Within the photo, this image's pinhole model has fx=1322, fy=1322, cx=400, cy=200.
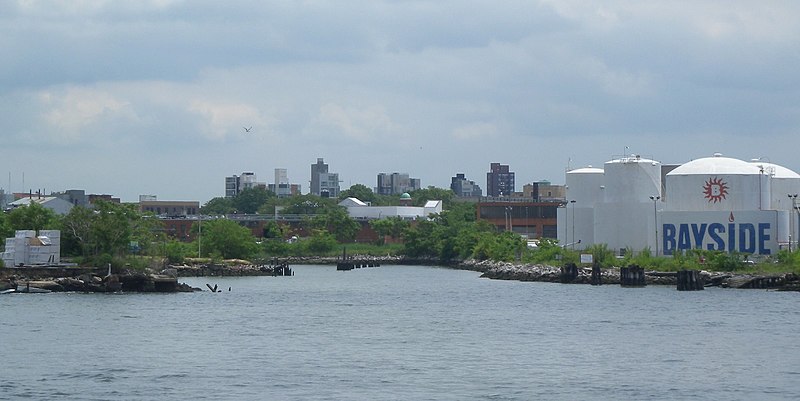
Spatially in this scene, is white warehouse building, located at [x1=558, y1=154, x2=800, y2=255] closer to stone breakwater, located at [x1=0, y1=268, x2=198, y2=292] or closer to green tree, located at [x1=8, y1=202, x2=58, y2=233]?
stone breakwater, located at [x1=0, y1=268, x2=198, y2=292]

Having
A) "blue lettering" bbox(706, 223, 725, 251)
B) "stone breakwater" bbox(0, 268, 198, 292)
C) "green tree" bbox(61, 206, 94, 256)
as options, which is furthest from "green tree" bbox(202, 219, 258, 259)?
"blue lettering" bbox(706, 223, 725, 251)

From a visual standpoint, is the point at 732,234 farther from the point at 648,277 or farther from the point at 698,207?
the point at 648,277

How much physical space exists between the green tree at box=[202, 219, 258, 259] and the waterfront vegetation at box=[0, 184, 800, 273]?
10 centimetres

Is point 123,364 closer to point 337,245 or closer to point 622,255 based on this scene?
point 622,255

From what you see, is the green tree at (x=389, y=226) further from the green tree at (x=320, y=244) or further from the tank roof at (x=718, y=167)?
the tank roof at (x=718, y=167)

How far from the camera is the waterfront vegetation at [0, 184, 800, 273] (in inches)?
3536

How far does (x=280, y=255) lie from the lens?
16962 centimetres

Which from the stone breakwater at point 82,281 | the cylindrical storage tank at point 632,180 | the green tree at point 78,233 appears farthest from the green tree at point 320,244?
the stone breakwater at point 82,281

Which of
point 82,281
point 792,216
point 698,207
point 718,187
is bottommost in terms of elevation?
point 82,281

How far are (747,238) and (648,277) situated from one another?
8.45 m

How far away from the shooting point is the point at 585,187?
117 meters

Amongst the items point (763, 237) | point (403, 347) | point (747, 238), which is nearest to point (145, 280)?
point (403, 347)

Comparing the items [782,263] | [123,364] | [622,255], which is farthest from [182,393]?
[622,255]

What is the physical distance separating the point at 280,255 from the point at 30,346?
11848cm
